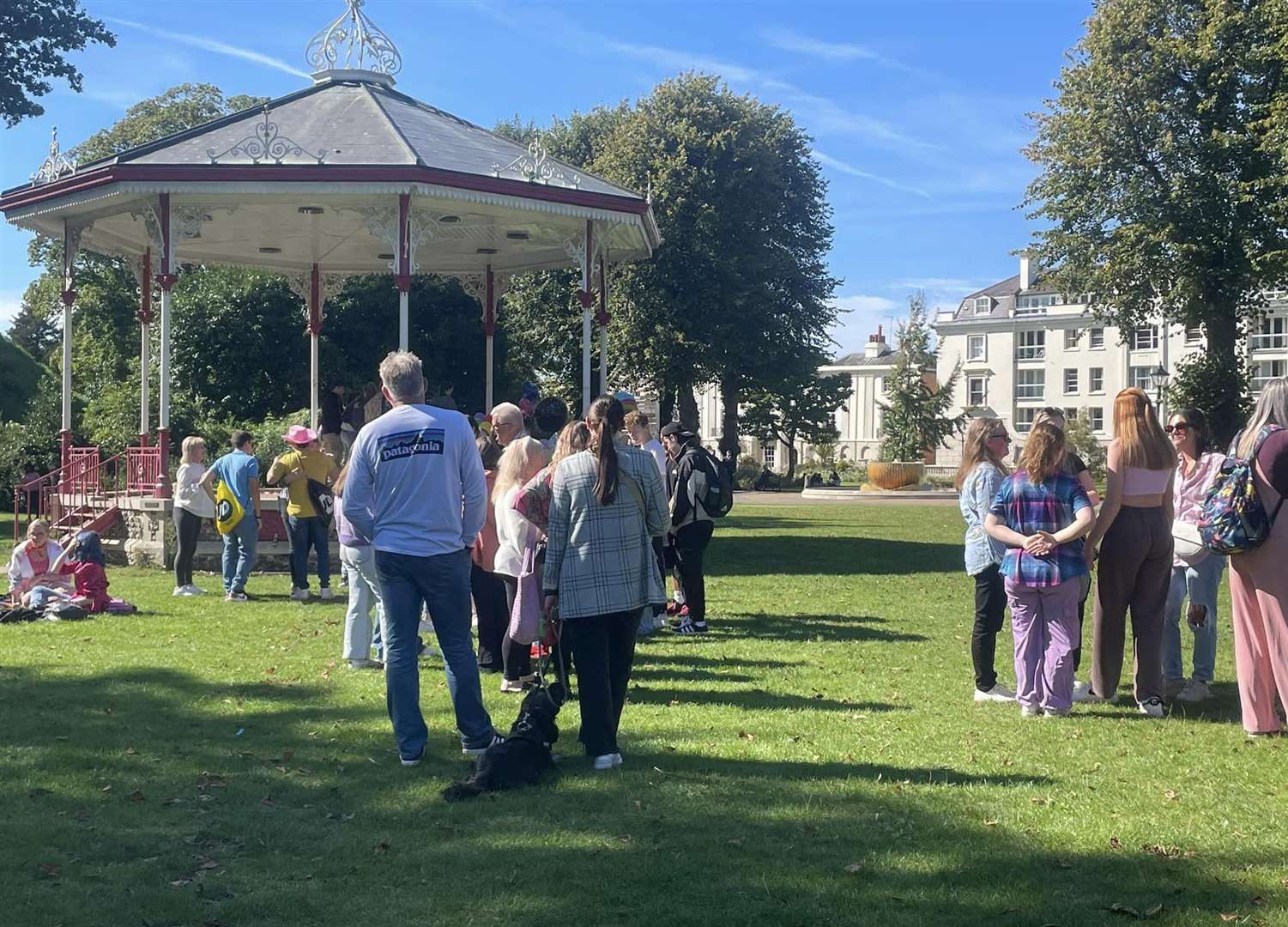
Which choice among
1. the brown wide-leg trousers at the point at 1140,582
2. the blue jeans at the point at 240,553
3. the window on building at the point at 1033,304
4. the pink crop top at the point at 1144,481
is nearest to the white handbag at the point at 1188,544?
the brown wide-leg trousers at the point at 1140,582

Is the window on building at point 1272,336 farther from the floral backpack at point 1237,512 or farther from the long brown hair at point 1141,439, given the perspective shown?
the floral backpack at point 1237,512

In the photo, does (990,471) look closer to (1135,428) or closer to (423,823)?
(1135,428)

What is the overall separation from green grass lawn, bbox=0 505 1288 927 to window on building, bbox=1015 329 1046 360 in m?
81.4

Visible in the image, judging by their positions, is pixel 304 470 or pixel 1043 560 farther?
pixel 304 470

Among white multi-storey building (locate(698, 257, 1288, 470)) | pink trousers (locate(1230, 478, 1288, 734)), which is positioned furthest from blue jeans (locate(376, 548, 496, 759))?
white multi-storey building (locate(698, 257, 1288, 470))

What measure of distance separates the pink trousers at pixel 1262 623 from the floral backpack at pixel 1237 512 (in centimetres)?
11

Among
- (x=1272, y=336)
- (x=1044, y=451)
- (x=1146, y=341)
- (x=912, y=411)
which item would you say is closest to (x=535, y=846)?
(x=1044, y=451)

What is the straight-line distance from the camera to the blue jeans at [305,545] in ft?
45.8

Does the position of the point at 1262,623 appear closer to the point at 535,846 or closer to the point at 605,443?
the point at 605,443

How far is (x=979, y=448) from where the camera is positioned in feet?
28.7

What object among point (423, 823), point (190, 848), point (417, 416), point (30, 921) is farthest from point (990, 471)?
point (30, 921)

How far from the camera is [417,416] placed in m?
6.60

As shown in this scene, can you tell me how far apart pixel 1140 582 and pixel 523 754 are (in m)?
4.38

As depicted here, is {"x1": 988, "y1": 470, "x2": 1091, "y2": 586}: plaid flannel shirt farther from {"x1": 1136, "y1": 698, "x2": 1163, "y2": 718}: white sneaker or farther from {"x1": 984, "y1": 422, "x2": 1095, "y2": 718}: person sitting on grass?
{"x1": 1136, "y1": 698, "x2": 1163, "y2": 718}: white sneaker
